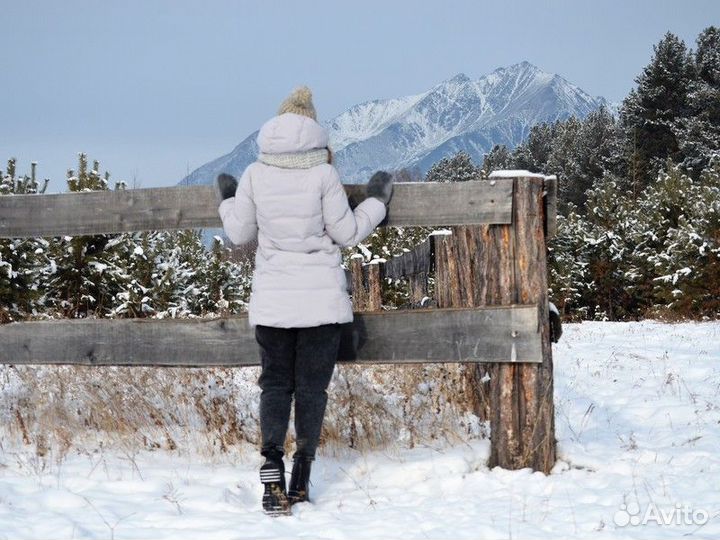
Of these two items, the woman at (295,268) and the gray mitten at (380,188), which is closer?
the woman at (295,268)

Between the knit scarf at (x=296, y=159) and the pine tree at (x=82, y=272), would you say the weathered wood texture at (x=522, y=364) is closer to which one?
the knit scarf at (x=296, y=159)

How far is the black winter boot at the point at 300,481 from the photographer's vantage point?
388 centimetres

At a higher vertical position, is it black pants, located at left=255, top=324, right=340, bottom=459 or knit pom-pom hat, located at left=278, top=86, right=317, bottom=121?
knit pom-pom hat, located at left=278, top=86, right=317, bottom=121

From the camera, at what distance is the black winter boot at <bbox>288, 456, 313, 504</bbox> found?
12.7 ft

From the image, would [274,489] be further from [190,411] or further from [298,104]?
[298,104]

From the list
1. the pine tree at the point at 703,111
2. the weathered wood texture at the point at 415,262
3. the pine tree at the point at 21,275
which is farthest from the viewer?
the pine tree at the point at 703,111

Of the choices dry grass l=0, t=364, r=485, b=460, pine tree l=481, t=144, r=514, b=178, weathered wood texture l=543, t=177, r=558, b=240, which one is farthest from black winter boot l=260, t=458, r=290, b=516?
pine tree l=481, t=144, r=514, b=178

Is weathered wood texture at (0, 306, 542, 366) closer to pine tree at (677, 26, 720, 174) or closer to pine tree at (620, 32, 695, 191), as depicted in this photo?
pine tree at (677, 26, 720, 174)

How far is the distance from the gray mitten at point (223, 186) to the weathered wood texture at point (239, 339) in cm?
70

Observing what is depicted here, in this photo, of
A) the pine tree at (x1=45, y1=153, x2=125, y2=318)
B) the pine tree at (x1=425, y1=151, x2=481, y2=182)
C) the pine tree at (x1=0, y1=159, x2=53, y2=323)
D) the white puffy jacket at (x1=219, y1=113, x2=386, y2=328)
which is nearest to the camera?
the white puffy jacket at (x1=219, y1=113, x2=386, y2=328)

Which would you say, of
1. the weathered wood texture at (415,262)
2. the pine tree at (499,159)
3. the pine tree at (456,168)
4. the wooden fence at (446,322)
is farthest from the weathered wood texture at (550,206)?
the pine tree at (456,168)

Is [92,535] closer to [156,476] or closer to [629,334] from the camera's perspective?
[156,476]

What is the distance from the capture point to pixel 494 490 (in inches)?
158

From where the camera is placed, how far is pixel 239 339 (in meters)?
4.37
